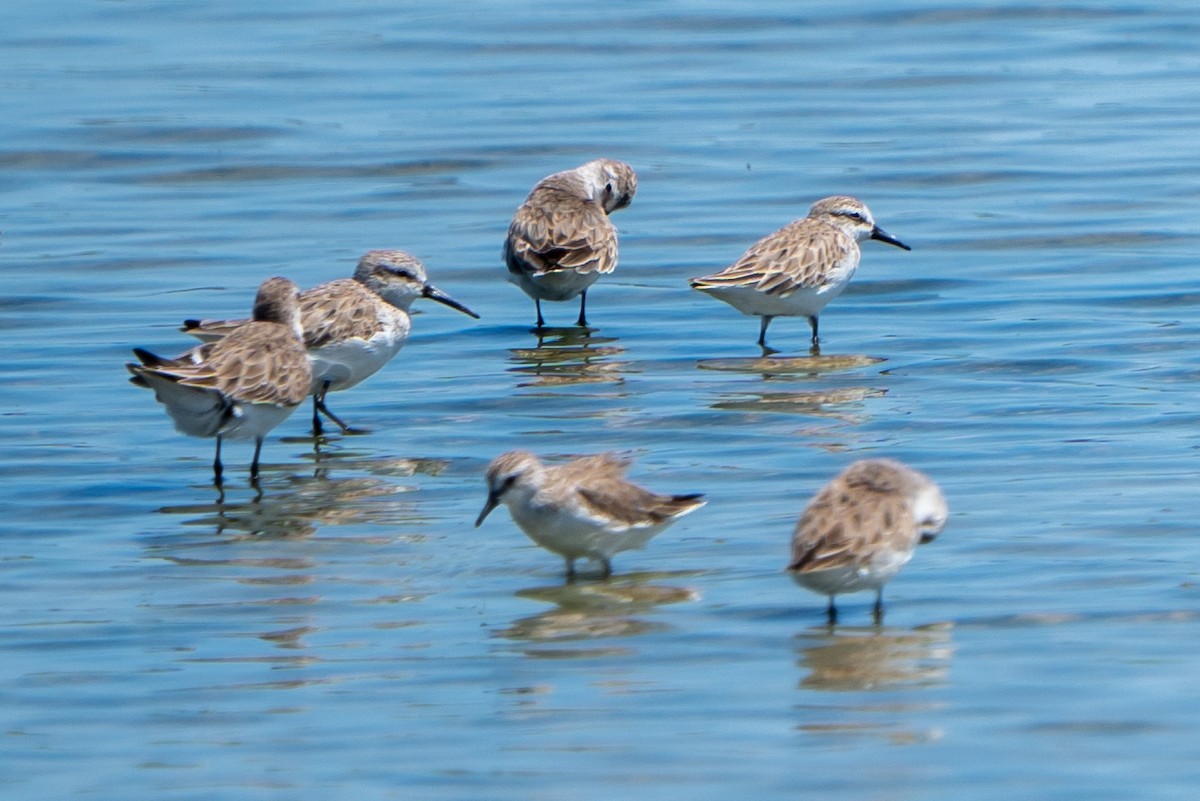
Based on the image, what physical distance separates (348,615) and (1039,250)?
10466 mm

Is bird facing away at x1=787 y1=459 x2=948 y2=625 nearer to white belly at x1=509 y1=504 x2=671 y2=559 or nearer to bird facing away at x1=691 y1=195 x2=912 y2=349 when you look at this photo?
white belly at x1=509 y1=504 x2=671 y2=559

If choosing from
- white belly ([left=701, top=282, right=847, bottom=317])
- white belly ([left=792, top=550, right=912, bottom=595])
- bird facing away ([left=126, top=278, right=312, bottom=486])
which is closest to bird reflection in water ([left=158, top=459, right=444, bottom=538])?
bird facing away ([left=126, top=278, right=312, bottom=486])

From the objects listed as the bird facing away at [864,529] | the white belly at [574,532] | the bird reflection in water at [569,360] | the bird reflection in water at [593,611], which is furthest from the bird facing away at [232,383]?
the bird facing away at [864,529]

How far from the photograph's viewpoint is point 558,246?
16.4 meters

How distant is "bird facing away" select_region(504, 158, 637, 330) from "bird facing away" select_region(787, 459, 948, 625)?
7.11 meters

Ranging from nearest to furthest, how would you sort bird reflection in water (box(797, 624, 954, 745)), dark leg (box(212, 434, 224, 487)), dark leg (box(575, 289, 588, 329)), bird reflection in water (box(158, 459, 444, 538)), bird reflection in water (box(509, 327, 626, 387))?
bird reflection in water (box(797, 624, 954, 745))
bird reflection in water (box(158, 459, 444, 538))
dark leg (box(212, 434, 224, 487))
bird reflection in water (box(509, 327, 626, 387))
dark leg (box(575, 289, 588, 329))

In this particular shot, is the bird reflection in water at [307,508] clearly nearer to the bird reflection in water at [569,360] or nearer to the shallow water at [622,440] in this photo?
the shallow water at [622,440]

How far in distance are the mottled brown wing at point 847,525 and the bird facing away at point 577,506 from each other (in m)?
0.85

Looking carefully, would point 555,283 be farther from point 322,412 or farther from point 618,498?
point 618,498

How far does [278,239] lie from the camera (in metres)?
19.3

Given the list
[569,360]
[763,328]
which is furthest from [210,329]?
[763,328]

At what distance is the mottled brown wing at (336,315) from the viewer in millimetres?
12922

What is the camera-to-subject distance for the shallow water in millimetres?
7836

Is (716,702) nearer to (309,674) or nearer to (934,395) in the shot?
(309,674)
